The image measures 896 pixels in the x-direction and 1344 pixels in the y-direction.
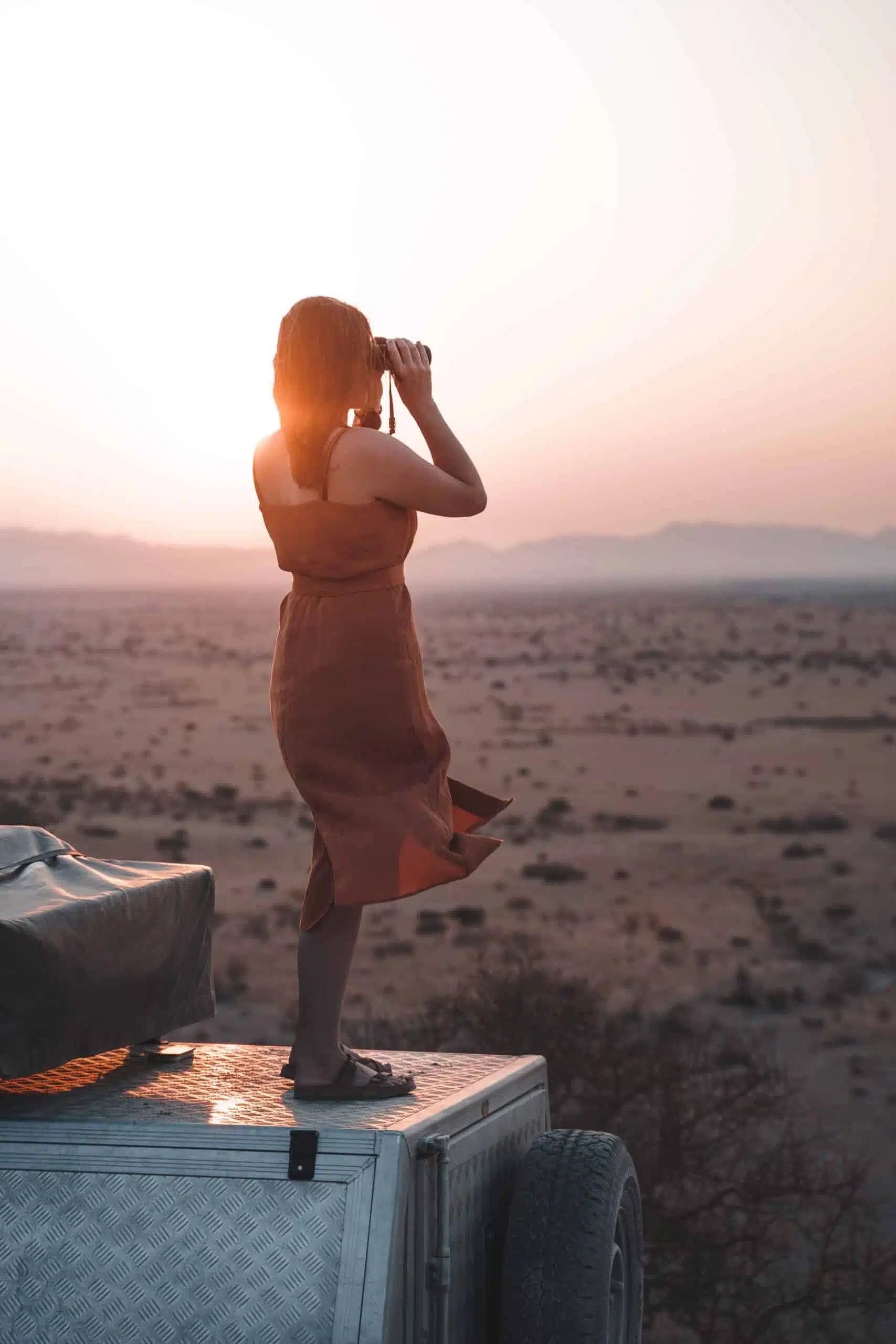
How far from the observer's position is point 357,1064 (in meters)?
3.89

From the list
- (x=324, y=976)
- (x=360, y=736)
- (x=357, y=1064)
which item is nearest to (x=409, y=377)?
(x=360, y=736)

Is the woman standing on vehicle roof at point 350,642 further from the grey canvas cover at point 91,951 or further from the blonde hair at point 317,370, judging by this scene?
the grey canvas cover at point 91,951

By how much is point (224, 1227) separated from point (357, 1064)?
2.76 feet

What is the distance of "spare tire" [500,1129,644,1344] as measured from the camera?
11.9 feet

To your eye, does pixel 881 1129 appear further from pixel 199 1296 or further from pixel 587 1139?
pixel 199 1296

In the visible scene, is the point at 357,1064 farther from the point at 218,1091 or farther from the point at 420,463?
the point at 420,463

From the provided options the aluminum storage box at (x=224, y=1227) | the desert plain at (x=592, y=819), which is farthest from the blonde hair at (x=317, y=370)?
the desert plain at (x=592, y=819)

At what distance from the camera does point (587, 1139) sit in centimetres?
403

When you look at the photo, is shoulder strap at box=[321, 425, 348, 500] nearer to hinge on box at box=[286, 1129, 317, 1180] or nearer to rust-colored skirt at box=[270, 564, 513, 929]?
rust-colored skirt at box=[270, 564, 513, 929]

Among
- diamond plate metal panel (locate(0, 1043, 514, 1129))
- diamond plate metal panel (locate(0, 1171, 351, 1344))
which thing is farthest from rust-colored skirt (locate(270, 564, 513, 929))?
diamond plate metal panel (locate(0, 1171, 351, 1344))

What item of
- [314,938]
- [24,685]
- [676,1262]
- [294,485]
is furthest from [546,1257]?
[24,685]

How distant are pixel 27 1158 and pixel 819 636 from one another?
100292 mm

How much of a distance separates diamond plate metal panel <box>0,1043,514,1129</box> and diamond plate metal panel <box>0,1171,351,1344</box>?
18 centimetres

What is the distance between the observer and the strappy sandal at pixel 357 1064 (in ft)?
12.9
